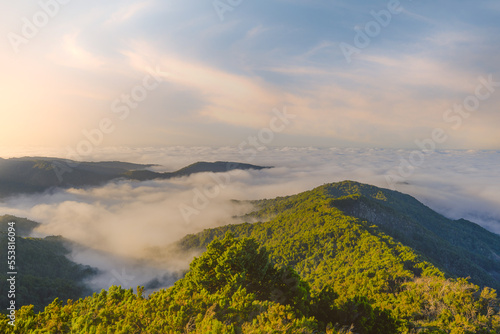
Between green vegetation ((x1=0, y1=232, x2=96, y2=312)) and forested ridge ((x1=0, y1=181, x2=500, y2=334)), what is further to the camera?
green vegetation ((x1=0, y1=232, x2=96, y2=312))

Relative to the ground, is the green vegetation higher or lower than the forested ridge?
lower

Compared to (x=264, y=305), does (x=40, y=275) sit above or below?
below

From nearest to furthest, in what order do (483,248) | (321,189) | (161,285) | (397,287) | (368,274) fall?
(397,287)
(368,274)
(161,285)
(483,248)
(321,189)

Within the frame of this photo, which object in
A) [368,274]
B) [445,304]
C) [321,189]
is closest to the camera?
[445,304]

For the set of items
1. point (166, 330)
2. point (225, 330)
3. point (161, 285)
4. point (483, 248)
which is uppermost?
point (225, 330)

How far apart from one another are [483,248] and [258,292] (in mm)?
222072

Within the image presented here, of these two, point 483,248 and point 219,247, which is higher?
point 219,247

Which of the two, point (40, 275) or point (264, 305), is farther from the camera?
point (40, 275)

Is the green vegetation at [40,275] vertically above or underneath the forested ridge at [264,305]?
underneath

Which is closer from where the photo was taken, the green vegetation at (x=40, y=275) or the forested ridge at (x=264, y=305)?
the forested ridge at (x=264, y=305)

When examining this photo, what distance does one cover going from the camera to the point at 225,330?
13445 mm

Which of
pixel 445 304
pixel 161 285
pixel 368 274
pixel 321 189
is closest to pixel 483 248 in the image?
pixel 321 189

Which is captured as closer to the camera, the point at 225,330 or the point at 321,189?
the point at 225,330

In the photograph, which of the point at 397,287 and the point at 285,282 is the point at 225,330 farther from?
the point at 397,287
